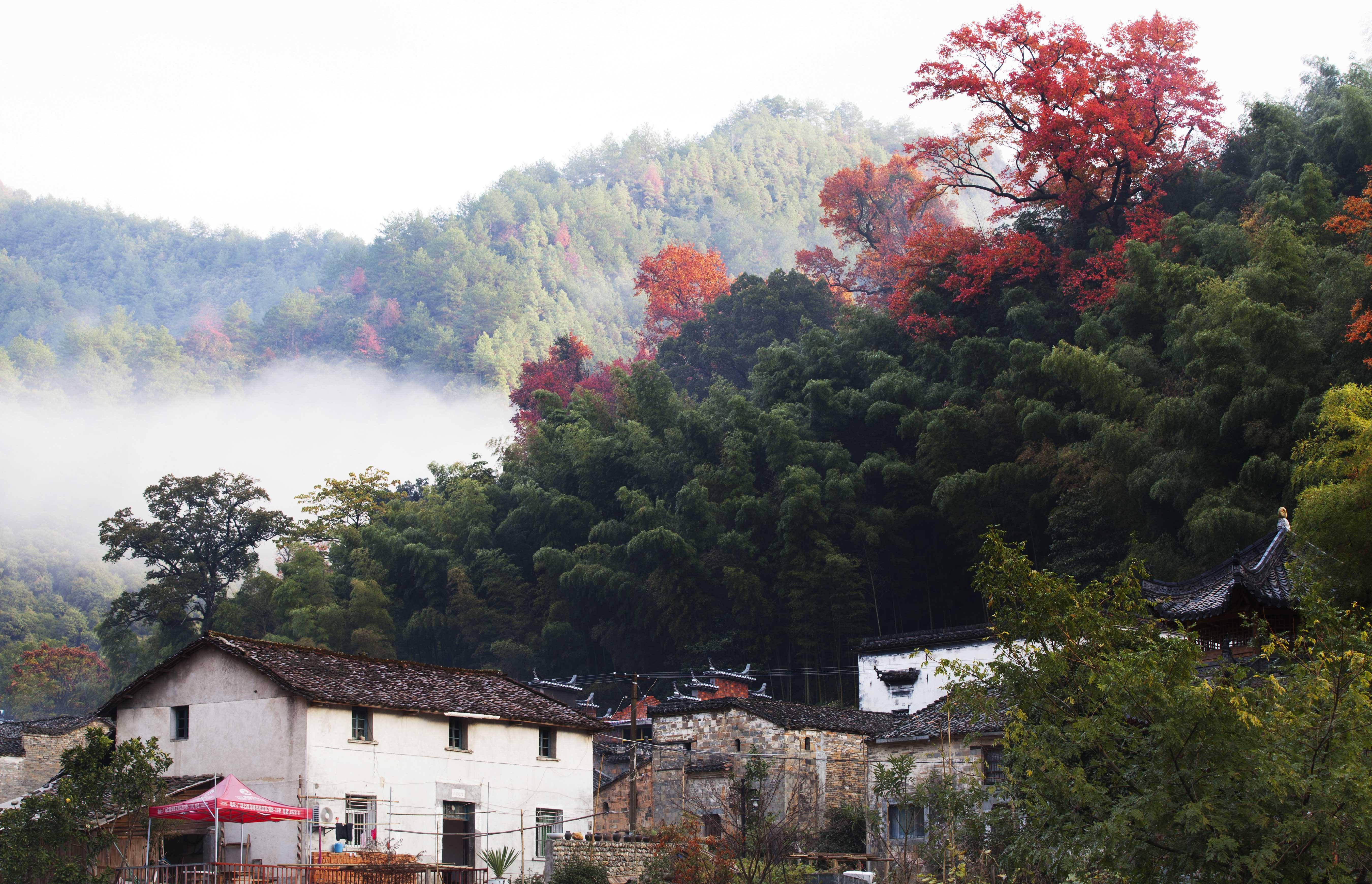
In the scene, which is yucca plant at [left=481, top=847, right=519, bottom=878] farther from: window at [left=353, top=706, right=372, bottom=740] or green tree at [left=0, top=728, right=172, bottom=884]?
green tree at [left=0, top=728, right=172, bottom=884]

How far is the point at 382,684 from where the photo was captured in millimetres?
21281

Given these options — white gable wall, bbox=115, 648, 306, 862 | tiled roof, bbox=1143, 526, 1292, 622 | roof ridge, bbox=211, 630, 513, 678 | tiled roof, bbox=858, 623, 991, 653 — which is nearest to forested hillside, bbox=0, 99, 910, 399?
tiled roof, bbox=858, 623, 991, 653

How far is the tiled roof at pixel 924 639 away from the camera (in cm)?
2609

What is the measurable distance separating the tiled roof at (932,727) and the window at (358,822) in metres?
8.93

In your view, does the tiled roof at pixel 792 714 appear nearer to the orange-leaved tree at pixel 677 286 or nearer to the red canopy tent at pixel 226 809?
the red canopy tent at pixel 226 809

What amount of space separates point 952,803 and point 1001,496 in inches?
491

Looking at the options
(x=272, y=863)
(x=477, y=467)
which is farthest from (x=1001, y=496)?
(x=477, y=467)

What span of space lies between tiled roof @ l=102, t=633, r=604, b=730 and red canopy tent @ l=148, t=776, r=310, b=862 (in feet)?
6.79

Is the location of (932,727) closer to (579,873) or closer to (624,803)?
(579,873)

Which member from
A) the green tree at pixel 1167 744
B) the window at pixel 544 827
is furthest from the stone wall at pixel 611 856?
the green tree at pixel 1167 744

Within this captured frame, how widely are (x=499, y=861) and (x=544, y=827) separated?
1935 millimetres

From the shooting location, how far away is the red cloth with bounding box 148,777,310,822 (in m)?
16.4

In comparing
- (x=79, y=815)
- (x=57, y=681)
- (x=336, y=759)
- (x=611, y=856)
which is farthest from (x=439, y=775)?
(x=57, y=681)

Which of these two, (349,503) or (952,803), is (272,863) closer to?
(952,803)
